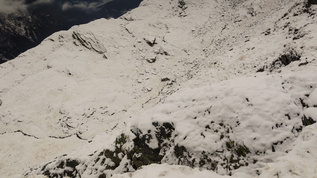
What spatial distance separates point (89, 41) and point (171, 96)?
24.0 m

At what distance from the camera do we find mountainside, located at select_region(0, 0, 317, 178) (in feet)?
18.6

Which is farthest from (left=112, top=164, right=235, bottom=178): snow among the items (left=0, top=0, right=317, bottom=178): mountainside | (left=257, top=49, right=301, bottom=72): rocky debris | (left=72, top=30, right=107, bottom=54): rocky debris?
(left=72, top=30, right=107, bottom=54): rocky debris

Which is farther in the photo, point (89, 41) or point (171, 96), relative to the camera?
point (89, 41)

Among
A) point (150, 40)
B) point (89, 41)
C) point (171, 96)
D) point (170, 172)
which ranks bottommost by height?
point (170, 172)

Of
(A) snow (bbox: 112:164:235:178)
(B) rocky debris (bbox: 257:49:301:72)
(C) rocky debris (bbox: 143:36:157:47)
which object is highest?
(C) rocky debris (bbox: 143:36:157:47)

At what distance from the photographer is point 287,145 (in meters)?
5.13

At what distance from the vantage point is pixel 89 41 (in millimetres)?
28516

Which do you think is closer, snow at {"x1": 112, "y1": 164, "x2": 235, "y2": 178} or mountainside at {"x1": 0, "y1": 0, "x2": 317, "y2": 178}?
snow at {"x1": 112, "y1": 164, "x2": 235, "y2": 178}

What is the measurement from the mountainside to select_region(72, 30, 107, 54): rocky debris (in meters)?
0.17

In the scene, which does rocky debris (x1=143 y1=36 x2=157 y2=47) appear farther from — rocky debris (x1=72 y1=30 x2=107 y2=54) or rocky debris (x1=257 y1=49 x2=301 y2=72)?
rocky debris (x1=257 y1=49 x2=301 y2=72)

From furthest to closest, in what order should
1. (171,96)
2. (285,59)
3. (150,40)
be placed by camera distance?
(150,40) < (285,59) < (171,96)

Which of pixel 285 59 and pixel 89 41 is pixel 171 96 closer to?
pixel 285 59

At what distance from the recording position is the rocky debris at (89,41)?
91.7ft

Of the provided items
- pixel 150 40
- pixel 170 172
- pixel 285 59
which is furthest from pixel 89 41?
Result: pixel 170 172
